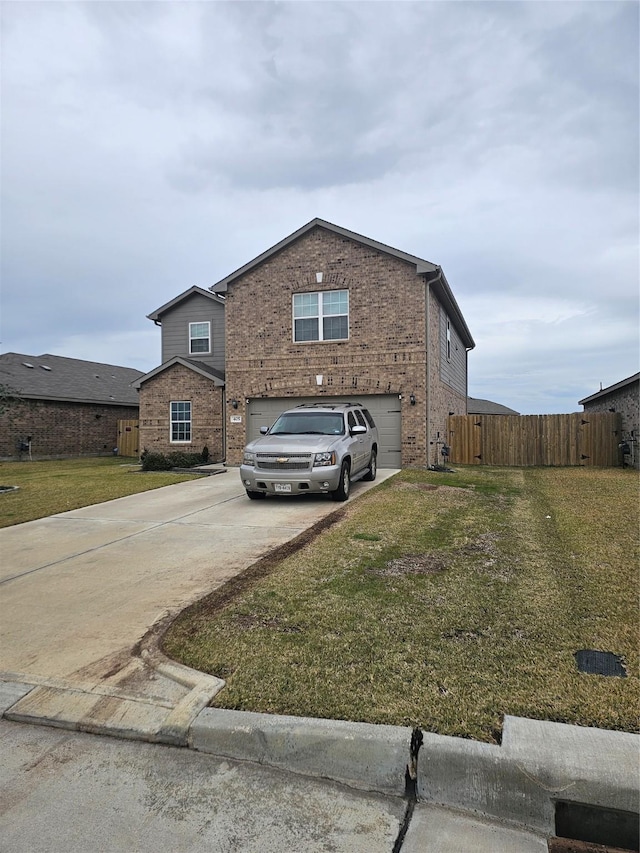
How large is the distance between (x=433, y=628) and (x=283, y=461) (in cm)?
586

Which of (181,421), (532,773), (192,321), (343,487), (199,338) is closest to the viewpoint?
(532,773)

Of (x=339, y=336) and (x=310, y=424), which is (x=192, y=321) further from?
(x=310, y=424)

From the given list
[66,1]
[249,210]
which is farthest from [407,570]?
[249,210]

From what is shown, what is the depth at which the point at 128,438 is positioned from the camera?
1037 inches

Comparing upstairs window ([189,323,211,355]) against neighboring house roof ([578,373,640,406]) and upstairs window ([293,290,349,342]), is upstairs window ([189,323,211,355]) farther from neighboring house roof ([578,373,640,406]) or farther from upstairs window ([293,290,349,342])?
neighboring house roof ([578,373,640,406])

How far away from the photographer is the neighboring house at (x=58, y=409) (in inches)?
917

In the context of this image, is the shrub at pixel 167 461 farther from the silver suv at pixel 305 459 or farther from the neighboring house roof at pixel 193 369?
the silver suv at pixel 305 459

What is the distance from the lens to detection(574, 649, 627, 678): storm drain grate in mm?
3361

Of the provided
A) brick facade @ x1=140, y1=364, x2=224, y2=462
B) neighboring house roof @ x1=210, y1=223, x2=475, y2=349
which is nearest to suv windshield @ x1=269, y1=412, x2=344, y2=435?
neighboring house roof @ x1=210, y1=223, x2=475, y2=349

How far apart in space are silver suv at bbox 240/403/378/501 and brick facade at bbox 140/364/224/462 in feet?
28.0

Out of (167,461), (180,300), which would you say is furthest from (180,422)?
(180,300)

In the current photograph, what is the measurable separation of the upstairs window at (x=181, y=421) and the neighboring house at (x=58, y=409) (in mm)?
6640

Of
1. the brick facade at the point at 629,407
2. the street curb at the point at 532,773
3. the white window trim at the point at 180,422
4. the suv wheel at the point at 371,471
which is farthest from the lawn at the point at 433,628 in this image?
the white window trim at the point at 180,422

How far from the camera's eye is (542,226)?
14.2 meters
